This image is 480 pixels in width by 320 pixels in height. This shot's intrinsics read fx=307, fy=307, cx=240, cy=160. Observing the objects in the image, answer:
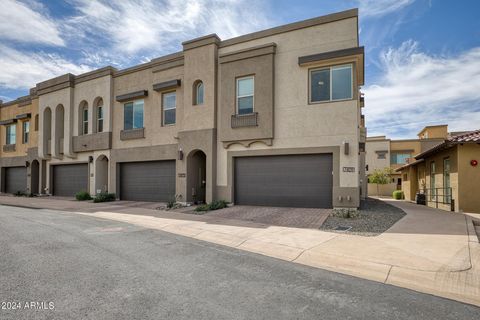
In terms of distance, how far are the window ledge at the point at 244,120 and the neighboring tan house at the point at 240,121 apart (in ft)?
0.17

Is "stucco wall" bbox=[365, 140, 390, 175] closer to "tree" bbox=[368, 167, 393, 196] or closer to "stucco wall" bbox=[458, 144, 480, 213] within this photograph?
"tree" bbox=[368, 167, 393, 196]

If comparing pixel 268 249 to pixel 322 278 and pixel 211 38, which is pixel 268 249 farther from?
pixel 211 38

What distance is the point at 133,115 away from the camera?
19516mm

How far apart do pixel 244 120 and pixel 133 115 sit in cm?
834

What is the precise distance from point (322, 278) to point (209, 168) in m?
10.9

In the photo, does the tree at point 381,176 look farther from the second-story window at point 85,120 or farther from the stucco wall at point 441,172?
the second-story window at point 85,120

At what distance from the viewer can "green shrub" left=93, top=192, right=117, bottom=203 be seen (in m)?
18.8

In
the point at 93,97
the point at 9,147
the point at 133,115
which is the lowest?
the point at 9,147

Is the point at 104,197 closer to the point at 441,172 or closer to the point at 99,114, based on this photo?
the point at 99,114

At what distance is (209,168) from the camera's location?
15.8 meters

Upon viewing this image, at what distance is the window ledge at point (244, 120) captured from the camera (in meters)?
14.8

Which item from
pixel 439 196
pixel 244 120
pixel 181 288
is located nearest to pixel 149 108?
pixel 244 120

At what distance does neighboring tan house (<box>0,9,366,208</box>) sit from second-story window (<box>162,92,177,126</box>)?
63mm

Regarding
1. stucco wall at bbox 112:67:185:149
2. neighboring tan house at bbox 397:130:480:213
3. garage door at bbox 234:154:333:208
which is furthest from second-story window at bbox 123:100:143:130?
neighboring tan house at bbox 397:130:480:213
